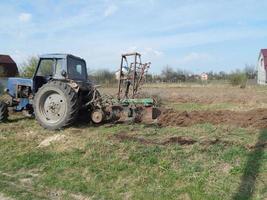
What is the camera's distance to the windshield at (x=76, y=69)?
12.4 metres

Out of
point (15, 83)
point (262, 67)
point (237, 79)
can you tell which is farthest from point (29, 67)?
point (262, 67)

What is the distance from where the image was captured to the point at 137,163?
757cm

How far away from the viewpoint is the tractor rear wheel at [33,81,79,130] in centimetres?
1135

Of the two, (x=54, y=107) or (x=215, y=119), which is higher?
(x=54, y=107)

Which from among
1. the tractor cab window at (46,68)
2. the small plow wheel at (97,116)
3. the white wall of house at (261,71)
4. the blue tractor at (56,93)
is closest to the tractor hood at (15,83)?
the blue tractor at (56,93)

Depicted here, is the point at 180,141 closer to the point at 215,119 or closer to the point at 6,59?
the point at 215,119

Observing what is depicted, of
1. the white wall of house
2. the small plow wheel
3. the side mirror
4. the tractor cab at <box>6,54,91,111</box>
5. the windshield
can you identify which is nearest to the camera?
the small plow wheel

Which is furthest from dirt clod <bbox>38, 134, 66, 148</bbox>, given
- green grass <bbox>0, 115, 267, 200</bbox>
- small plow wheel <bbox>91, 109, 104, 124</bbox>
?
small plow wheel <bbox>91, 109, 104, 124</bbox>

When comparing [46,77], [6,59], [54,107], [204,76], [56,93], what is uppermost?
[6,59]

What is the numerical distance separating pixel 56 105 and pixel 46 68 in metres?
1.59

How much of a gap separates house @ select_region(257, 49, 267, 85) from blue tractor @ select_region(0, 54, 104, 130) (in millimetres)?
53355

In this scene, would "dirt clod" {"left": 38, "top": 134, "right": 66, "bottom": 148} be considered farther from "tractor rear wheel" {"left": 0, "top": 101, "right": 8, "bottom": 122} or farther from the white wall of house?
the white wall of house

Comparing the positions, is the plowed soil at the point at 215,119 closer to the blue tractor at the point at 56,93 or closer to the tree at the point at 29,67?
the blue tractor at the point at 56,93

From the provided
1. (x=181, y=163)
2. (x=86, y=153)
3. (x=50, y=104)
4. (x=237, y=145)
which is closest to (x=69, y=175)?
(x=86, y=153)
